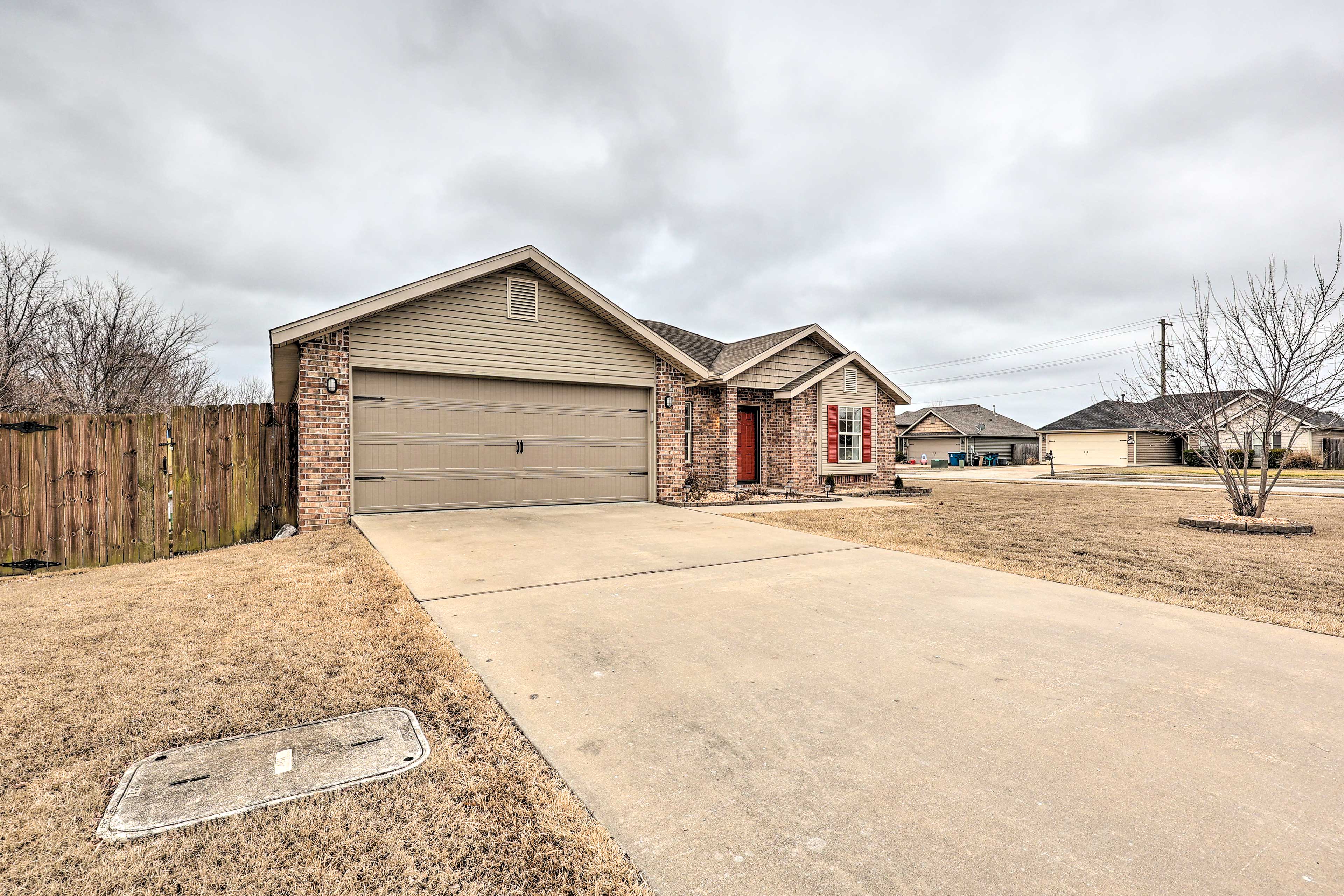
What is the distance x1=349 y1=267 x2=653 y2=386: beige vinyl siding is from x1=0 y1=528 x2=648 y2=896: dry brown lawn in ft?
17.5

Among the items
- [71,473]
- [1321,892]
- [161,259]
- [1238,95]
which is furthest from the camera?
[161,259]

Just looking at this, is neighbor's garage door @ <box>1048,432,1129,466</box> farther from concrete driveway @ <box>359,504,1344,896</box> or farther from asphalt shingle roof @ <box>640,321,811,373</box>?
concrete driveway @ <box>359,504,1344,896</box>

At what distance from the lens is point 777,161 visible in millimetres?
16094

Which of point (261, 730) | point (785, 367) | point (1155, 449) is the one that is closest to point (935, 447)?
point (1155, 449)

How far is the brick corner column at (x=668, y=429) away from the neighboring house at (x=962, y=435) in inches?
1386

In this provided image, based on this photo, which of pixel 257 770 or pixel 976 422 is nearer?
pixel 257 770

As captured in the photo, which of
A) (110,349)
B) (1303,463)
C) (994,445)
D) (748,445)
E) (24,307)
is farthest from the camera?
(994,445)

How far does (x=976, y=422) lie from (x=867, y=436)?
33036 mm

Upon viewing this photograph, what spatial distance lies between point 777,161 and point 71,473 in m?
16.0

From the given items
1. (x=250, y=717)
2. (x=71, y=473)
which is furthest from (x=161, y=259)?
(x=250, y=717)

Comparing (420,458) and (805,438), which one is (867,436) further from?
(420,458)

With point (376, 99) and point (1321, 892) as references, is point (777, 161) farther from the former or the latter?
point (1321, 892)

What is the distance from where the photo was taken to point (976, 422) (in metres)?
45.0

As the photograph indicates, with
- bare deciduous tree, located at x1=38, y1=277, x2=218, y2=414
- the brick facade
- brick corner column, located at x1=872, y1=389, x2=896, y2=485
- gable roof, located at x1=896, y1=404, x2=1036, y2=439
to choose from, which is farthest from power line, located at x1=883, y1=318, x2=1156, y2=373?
bare deciduous tree, located at x1=38, y1=277, x2=218, y2=414
